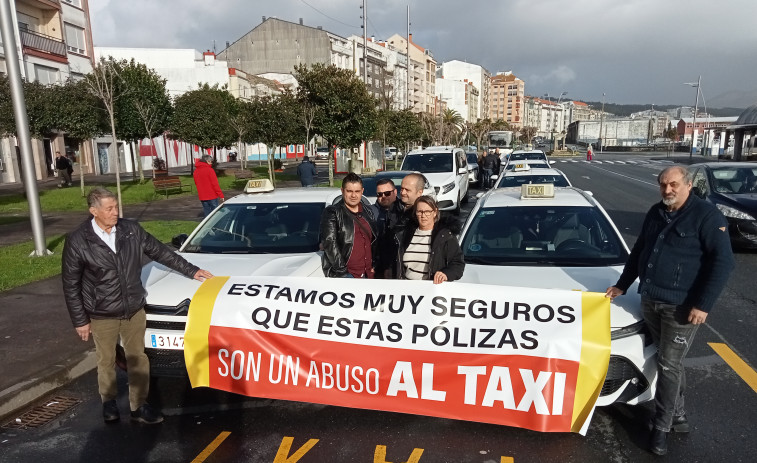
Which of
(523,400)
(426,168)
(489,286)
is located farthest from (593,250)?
(426,168)

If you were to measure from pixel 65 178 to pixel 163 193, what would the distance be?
7.10 m

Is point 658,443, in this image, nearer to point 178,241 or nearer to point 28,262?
point 178,241

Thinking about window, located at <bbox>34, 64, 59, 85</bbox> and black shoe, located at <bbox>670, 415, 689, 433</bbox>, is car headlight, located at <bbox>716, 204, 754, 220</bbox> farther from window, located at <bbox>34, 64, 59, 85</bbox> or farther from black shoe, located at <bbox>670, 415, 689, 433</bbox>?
window, located at <bbox>34, 64, 59, 85</bbox>

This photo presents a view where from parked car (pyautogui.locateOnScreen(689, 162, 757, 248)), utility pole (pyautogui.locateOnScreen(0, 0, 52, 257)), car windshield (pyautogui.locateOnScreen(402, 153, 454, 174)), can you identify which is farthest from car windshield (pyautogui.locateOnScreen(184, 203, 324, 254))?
car windshield (pyautogui.locateOnScreen(402, 153, 454, 174))

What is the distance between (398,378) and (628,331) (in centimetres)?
165

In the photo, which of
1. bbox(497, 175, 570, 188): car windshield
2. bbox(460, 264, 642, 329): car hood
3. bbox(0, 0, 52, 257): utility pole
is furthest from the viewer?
bbox(497, 175, 570, 188): car windshield

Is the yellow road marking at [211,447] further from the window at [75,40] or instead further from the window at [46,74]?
the window at [75,40]

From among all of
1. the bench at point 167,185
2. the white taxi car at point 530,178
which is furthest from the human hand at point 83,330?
the bench at point 167,185

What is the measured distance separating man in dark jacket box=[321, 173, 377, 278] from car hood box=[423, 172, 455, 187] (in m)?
10.0

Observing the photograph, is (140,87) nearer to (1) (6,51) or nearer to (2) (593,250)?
(1) (6,51)

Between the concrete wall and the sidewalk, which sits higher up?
the concrete wall

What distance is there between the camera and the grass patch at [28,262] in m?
8.19

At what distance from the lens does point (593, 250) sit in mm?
4883

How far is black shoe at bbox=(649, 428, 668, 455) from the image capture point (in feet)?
11.6
